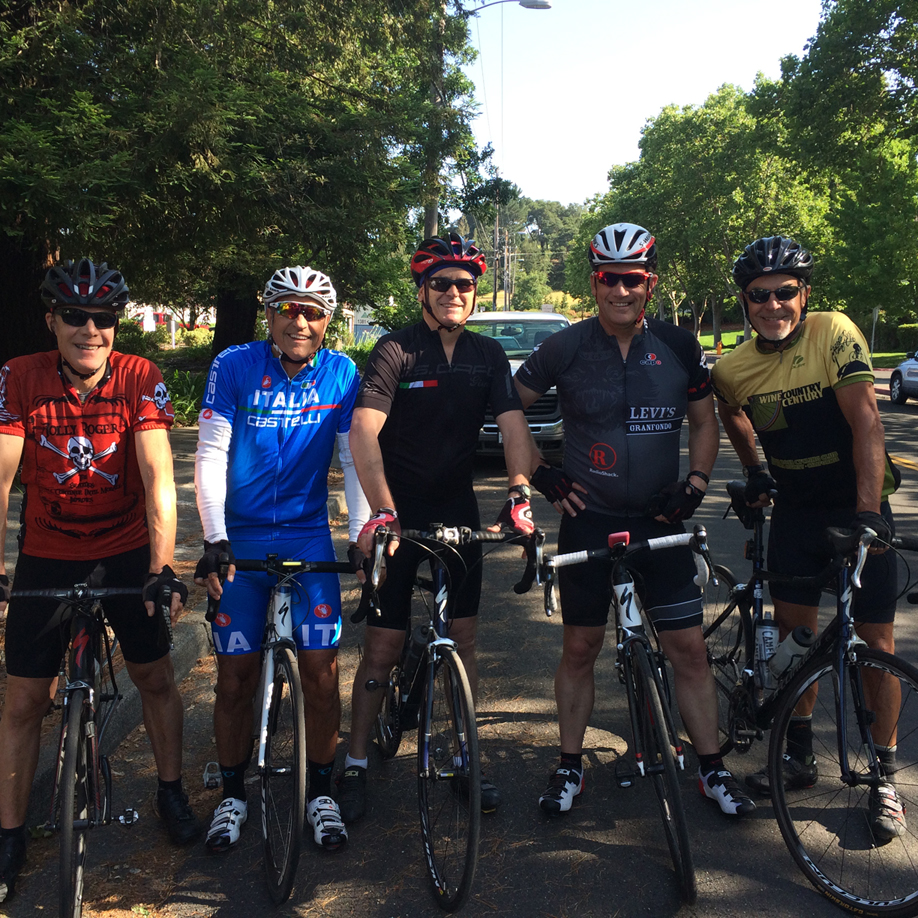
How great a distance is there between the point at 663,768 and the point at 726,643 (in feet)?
4.48

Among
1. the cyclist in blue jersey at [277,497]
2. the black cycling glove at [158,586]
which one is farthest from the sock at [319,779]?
the black cycling glove at [158,586]

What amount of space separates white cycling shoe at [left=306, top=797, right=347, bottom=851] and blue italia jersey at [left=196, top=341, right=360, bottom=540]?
3.62 ft

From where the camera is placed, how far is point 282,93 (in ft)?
33.5

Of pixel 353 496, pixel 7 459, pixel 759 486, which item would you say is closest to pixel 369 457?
pixel 353 496

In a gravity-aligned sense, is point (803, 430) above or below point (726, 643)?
above

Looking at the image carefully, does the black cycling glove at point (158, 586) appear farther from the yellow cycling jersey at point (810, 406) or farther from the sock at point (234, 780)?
the yellow cycling jersey at point (810, 406)

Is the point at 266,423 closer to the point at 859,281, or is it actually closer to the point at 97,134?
the point at 97,134

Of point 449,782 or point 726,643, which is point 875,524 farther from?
point 449,782

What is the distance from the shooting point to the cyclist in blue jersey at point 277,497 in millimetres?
3486

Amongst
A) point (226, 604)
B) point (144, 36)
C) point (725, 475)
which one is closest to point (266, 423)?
point (226, 604)

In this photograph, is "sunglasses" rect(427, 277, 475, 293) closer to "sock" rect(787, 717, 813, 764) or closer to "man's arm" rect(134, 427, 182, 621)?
"man's arm" rect(134, 427, 182, 621)

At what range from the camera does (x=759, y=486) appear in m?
3.80

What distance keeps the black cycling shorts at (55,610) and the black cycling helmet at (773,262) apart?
8.82ft

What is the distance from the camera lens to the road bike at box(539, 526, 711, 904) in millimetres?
3076
